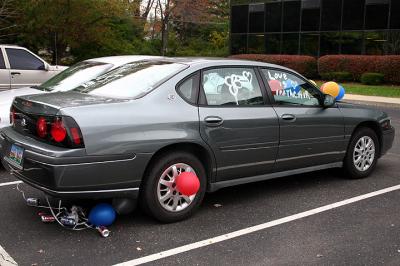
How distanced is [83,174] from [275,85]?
7.93 feet

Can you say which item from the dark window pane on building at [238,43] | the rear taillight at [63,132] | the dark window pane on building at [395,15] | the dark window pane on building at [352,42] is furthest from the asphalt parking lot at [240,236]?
the dark window pane on building at [238,43]

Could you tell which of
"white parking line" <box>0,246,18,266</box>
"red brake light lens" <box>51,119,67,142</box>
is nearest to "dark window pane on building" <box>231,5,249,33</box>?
"red brake light lens" <box>51,119,67,142</box>

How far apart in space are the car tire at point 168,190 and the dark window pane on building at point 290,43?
978 inches

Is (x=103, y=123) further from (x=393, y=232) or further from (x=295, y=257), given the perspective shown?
(x=393, y=232)

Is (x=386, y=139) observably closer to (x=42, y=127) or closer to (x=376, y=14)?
(x=42, y=127)

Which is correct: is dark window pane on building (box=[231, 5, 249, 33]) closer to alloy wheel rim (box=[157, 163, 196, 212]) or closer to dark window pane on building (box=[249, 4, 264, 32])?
dark window pane on building (box=[249, 4, 264, 32])

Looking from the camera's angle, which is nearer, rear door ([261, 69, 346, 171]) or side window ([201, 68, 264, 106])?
side window ([201, 68, 264, 106])

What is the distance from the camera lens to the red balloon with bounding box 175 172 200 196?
4629mm

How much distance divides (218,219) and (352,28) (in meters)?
23.2

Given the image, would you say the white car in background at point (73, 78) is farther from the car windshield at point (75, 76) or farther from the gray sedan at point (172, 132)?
the gray sedan at point (172, 132)

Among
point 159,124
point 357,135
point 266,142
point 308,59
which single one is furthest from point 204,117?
point 308,59

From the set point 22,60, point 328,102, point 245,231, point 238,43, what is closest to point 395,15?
point 238,43

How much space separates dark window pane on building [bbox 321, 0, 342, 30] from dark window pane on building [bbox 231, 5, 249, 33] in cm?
559

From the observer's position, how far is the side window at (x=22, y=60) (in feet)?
34.2
